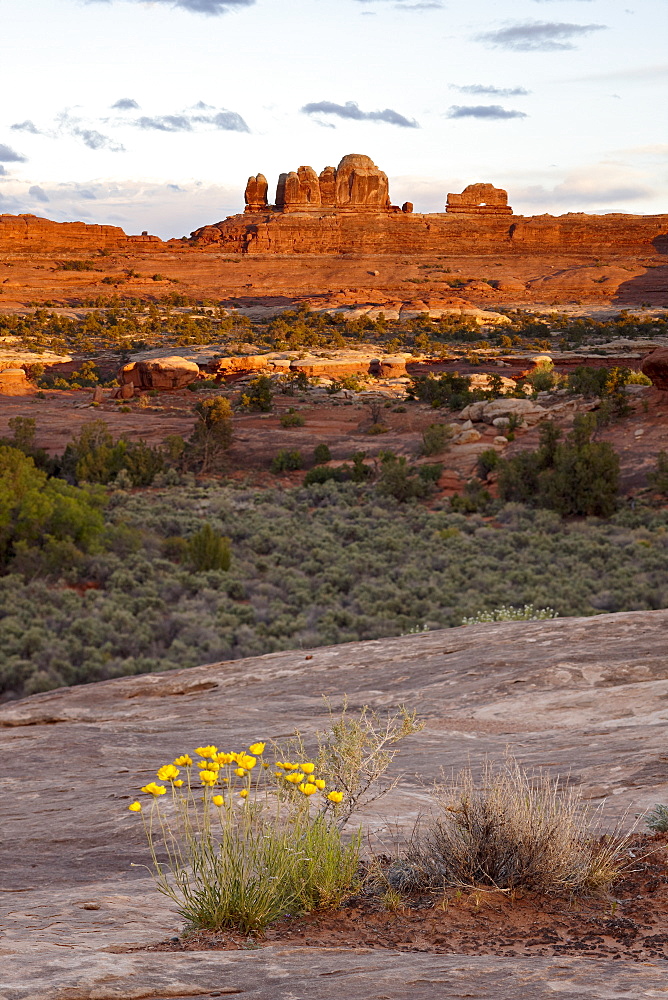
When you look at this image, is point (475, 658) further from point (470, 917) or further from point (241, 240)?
point (241, 240)

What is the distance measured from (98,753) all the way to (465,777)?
3.43 meters

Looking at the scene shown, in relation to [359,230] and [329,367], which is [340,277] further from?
[329,367]

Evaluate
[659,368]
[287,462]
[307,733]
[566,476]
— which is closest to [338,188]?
[287,462]

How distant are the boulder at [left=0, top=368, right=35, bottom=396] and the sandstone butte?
2063 inches

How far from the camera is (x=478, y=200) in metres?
101

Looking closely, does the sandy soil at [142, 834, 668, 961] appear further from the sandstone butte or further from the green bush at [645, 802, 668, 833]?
the sandstone butte

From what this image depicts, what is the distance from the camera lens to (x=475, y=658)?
279 inches

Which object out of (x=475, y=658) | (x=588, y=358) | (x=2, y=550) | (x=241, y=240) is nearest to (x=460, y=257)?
(x=241, y=240)

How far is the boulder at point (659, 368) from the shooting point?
76.1 feet

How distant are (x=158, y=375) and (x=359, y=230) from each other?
5919 cm

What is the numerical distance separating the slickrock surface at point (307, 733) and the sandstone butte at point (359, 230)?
282 feet

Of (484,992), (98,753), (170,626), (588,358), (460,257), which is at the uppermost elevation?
(460,257)

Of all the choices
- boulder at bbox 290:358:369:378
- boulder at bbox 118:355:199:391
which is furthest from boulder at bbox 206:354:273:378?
boulder at bbox 290:358:369:378

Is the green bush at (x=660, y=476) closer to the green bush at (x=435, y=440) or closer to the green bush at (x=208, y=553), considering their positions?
the green bush at (x=435, y=440)
